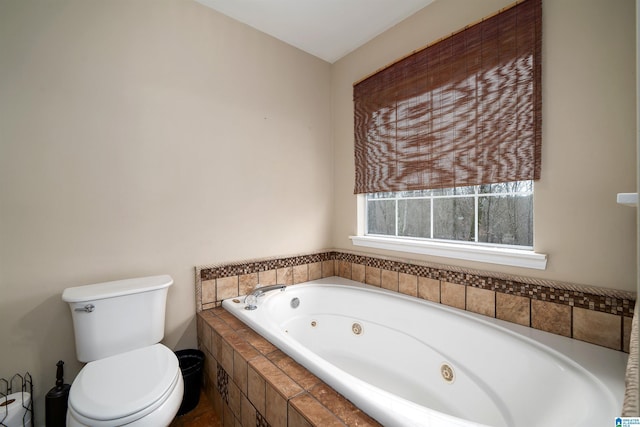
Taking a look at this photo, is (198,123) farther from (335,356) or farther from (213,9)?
(335,356)

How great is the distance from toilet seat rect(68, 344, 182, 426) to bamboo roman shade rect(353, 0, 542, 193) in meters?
1.83

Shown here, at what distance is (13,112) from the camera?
136 centimetres

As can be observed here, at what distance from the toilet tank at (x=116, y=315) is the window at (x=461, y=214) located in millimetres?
1741

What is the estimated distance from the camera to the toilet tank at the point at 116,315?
54.4 inches

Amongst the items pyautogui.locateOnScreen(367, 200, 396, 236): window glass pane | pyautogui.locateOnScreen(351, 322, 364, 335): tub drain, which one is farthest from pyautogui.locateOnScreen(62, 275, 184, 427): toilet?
pyautogui.locateOnScreen(367, 200, 396, 236): window glass pane

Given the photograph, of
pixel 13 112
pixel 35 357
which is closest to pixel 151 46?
pixel 13 112

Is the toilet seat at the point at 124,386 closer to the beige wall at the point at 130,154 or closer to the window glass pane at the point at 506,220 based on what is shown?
the beige wall at the point at 130,154

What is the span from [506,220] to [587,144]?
545 millimetres

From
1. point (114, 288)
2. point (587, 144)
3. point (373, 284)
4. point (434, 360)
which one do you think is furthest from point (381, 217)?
point (114, 288)

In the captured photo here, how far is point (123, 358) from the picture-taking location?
1.34 metres

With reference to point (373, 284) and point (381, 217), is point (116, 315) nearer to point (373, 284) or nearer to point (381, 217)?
point (373, 284)

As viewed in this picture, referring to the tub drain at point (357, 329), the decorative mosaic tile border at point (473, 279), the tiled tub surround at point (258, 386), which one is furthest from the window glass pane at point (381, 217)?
the tiled tub surround at point (258, 386)

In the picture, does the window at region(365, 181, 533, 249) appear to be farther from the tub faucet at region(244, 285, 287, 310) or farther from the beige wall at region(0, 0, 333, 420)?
the tub faucet at region(244, 285, 287, 310)

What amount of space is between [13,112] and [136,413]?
1542 millimetres
